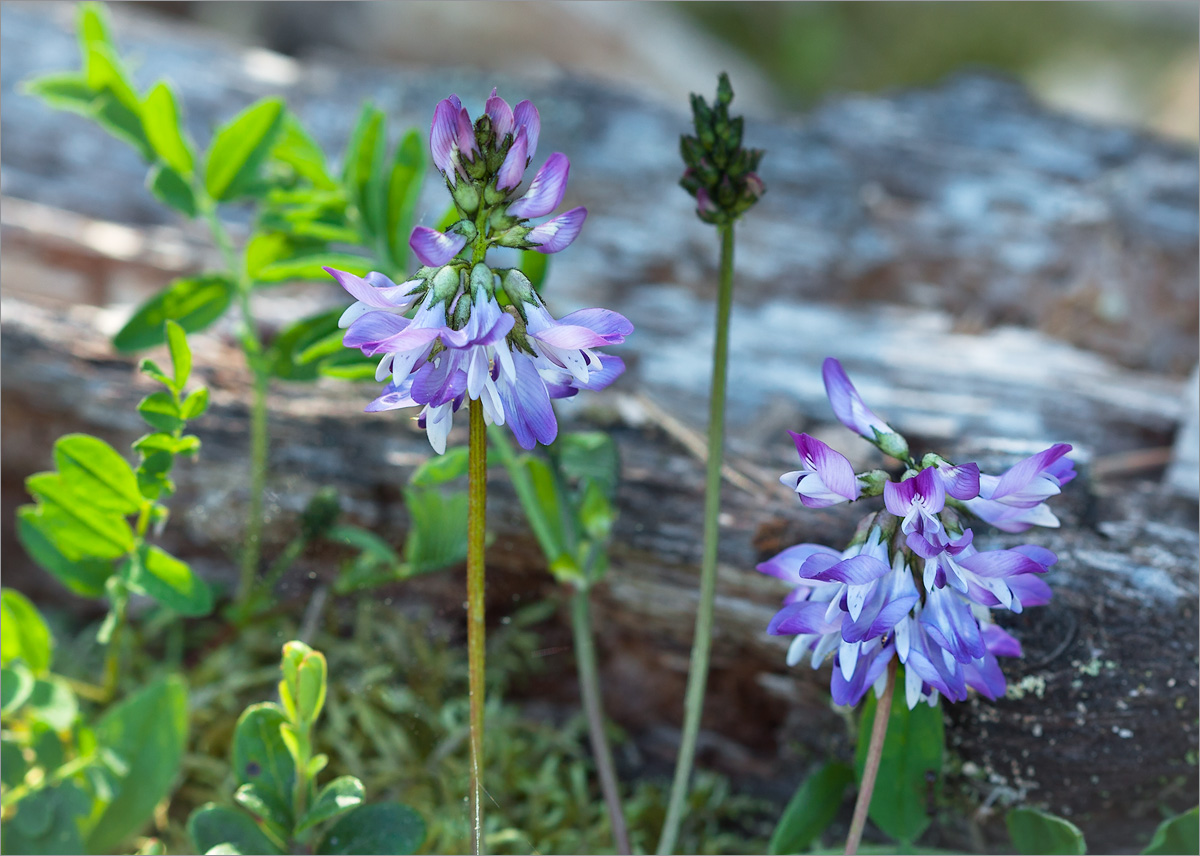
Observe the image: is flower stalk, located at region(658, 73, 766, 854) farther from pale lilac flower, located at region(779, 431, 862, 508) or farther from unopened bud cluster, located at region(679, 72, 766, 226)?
pale lilac flower, located at region(779, 431, 862, 508)

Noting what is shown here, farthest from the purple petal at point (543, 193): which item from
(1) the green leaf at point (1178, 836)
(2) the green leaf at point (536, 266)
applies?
(1) the green leaf at point (1178, 836)

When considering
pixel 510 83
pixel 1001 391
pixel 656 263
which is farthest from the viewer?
pixel 510 83

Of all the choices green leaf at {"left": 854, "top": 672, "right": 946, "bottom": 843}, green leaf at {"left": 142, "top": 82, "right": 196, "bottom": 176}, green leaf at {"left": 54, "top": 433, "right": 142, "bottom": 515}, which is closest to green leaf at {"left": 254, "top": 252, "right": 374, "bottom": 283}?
green leaf at {"left": 142, "top": 82, "right": 196, "bottom": 176}

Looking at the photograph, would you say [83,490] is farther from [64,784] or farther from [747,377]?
[747,377]

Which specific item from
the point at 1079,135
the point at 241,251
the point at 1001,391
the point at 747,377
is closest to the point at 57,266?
the point at 241,251

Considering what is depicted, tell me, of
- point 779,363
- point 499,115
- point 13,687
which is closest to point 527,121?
point 499,115

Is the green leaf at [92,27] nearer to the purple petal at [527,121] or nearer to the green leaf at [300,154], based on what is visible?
the green leaf at [300,154]
